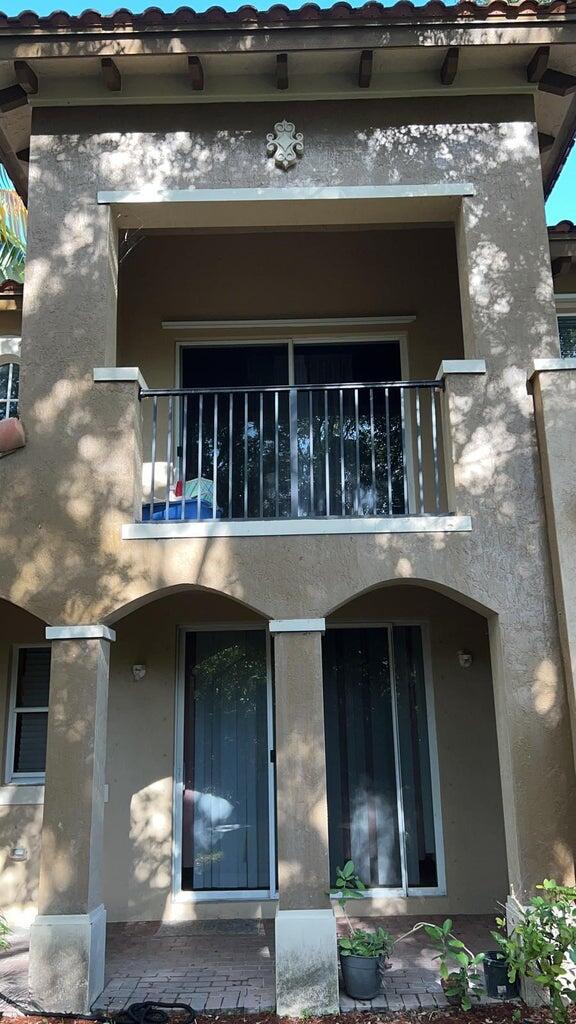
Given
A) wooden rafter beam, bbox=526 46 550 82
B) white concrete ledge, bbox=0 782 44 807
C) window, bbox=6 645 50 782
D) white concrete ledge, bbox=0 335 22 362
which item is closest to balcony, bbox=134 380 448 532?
white concrete ledge, bbox=0 335 22 362

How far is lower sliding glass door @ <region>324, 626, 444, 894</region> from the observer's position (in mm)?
7285

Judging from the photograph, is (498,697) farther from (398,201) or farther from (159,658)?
(398,201)

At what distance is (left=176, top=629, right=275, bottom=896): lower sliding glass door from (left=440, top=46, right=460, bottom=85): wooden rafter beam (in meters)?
5.01

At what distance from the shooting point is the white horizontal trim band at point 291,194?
6434 mm

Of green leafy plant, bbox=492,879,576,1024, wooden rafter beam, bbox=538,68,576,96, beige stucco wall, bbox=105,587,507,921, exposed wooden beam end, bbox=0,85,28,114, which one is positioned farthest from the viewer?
beige stucco wall, bbox=105,587,507,921

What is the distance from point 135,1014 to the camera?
16.5ft

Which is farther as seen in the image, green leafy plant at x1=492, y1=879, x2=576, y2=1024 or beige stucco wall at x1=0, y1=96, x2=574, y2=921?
beige stucco wall at x1=0, y1=96, x2=574, y2=921

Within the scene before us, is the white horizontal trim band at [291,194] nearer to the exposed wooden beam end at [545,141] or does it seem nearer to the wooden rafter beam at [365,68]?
the wooden rafter beam at [365,68]

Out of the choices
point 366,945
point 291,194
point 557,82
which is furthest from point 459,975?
point 557,82

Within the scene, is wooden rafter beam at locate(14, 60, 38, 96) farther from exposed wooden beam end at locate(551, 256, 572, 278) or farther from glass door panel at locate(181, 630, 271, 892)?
glass door panel at locate(181, 630, 271, 892)

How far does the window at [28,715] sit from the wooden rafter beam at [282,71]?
5395mm

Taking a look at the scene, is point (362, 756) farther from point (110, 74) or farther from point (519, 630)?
point (110, 74)

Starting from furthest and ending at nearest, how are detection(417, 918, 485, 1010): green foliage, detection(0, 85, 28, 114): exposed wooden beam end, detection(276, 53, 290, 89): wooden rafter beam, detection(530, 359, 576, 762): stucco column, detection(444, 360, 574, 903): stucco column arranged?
detection(0, 85, 28, 114): exposed wooden beam end
detection(276, 53, 290, 89): wooden rafter beam
detection(530, 359, 576, 762): stucco column
detection(444, 360, 574, 903): stucco column
detection(417, 918, 485, 1010): green foliage

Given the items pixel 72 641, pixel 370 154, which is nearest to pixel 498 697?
pixel 72 641
